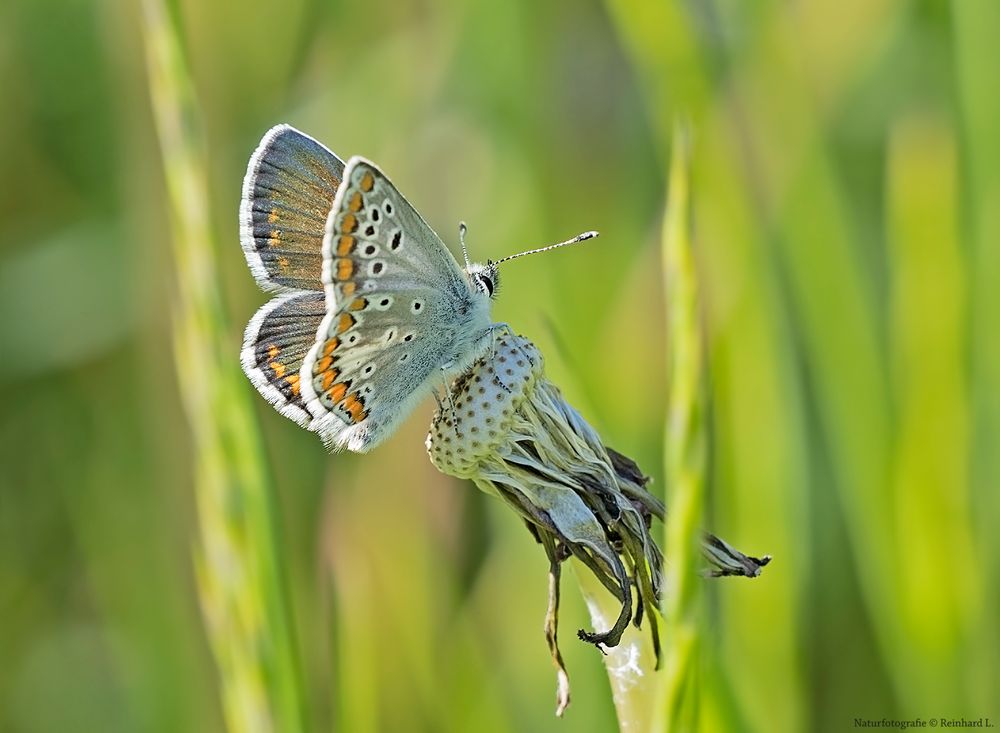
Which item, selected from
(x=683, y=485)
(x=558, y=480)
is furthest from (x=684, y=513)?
(x=558, y=480)

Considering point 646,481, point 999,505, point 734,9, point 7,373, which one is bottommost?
point 999,505

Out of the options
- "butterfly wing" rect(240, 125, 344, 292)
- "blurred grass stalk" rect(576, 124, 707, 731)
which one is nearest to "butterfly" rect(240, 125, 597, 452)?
"butterfly wing" rect(240, 125, 344, 292)

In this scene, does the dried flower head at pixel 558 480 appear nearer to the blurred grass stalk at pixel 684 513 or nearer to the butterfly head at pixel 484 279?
the blurred grass stalk at pixel 684 513

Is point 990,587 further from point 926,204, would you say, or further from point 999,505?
point 926,204

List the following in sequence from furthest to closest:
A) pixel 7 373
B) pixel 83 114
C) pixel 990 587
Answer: pixel 83 114
pixel 7 373
pixel 990 587

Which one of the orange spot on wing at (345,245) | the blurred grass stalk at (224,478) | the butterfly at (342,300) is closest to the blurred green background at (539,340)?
the blurred grass stalk at (224,478)

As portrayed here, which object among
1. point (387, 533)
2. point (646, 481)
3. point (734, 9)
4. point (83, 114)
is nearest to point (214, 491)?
point (646, 481)

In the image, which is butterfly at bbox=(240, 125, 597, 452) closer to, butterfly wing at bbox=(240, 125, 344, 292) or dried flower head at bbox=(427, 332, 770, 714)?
butterfly wing at bbox=(240, 125, 344, 292)
